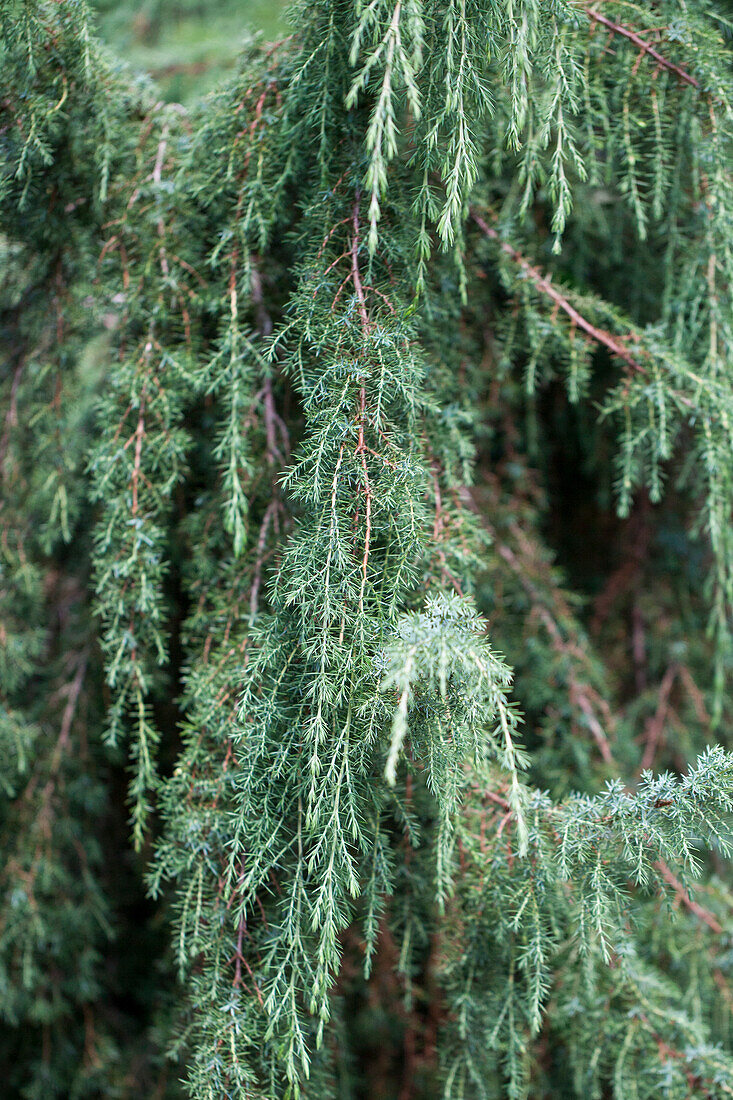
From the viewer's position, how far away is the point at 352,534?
569 millimetres

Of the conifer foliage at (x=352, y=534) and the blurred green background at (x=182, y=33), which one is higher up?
the blurred green background at (x=182, y=33)

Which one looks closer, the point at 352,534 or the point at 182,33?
the point at 352,534

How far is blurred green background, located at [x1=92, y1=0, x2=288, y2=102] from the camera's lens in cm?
139

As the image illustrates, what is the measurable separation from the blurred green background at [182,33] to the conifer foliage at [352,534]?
0.64 metres

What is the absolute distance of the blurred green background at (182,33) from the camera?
139cm

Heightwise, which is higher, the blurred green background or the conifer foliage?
the blurred green background

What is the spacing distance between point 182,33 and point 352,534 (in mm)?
1472

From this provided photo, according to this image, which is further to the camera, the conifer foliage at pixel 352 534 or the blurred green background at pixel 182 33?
the blurred green background at pixel 182 33

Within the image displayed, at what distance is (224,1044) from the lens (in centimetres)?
59

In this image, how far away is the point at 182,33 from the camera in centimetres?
151

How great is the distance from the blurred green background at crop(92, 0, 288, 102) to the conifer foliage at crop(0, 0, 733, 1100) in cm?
64

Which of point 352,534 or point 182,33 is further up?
point 182,33

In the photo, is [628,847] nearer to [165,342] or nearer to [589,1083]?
[589,1083]

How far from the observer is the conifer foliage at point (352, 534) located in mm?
568
